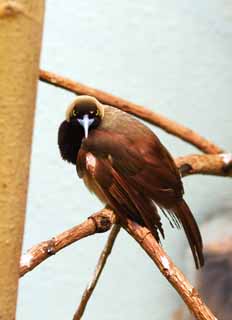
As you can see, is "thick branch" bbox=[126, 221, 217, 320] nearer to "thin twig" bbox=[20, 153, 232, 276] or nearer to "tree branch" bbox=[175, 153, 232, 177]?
"thin twig" bbox=[20, 153, 232, 276]

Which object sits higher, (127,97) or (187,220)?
(187,220)

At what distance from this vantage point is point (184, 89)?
1462mm

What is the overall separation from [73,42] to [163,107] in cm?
23

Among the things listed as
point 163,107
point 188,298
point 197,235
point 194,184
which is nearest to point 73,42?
point 163,107

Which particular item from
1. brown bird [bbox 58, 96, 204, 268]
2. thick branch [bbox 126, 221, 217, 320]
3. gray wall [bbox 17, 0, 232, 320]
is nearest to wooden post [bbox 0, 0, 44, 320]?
thick branch [bbox 126, 221, 217, 320]

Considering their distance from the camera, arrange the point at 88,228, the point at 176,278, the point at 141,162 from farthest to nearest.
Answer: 1. the point at 141,162
2. the point at 88,228
3. the point at 176,278

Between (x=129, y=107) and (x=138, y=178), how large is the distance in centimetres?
30

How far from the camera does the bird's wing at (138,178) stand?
2.45 feet

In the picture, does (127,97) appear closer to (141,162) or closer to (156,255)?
(141,162)

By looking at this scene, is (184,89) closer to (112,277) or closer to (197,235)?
(112,277)

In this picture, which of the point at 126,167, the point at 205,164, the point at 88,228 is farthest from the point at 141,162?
the point at 205,164

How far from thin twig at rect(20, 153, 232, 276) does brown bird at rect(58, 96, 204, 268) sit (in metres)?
0.03

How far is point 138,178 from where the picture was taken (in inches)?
30.0

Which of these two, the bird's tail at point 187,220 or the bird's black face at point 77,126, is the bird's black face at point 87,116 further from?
the bird's tail at point 187,220
